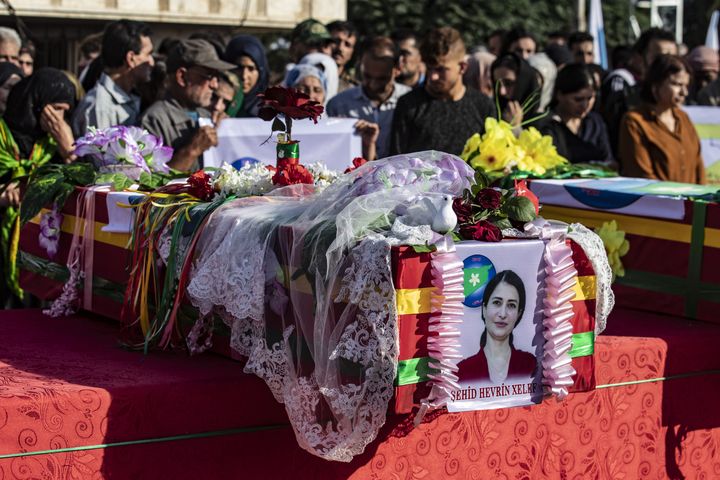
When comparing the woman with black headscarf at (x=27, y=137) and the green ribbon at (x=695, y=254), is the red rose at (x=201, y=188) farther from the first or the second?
the green ribbon at (x=695, y=254)

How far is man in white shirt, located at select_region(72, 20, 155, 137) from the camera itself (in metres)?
5.41

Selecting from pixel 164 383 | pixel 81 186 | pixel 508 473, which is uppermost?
pixel 81 186

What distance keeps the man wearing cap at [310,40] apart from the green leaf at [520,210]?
4523mm

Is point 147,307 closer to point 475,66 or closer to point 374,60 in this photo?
point 374,60

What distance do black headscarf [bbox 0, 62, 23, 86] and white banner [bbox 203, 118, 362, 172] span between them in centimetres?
145

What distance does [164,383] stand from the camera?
11.2 ft

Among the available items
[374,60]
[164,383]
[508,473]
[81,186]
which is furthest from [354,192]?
[374,60]

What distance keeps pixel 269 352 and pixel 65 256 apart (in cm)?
160

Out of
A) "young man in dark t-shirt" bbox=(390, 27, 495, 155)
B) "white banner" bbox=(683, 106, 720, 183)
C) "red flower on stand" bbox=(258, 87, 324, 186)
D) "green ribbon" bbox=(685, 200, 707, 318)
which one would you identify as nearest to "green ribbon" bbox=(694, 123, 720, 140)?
"white banner" bbox=(683, 106, 720, 183)

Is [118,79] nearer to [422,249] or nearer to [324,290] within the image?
[324,290]

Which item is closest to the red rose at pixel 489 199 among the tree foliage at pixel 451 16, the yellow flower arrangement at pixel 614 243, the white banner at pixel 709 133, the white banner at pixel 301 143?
the yellow flower arrangement at pixel 614 243

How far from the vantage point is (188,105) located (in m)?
5.48

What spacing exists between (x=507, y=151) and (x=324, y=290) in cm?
207

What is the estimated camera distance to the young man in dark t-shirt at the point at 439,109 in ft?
18.7
